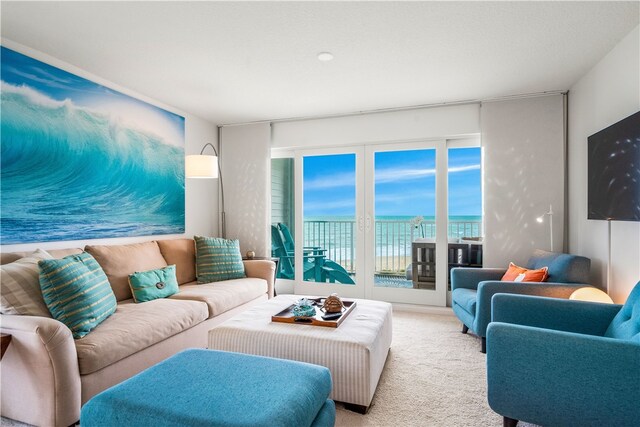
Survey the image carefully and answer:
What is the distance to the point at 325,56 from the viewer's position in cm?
274

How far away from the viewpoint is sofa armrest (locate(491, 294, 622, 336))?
1.92 metres

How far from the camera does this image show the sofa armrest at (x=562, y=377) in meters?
1.42

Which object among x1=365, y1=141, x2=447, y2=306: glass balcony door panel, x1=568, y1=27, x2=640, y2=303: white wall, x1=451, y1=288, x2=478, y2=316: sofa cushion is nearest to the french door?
x1=365, y1=141, x2=447, y2=306: glass balcony door panel

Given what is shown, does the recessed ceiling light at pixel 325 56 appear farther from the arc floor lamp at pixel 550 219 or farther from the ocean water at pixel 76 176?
the arc floor lamp at pixel 550 219

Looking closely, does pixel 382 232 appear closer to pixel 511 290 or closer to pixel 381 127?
pixel 381 127

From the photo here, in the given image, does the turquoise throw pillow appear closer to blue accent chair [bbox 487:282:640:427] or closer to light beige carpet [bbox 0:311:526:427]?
light beige carpet [bbox 0:311:526:427]

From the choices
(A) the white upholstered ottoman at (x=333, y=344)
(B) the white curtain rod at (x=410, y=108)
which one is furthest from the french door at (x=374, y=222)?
(A) the white upholstered ottoman at (x=333, y=344)

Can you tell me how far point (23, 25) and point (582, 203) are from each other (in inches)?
186

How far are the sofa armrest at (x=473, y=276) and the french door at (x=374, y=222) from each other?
0.69m

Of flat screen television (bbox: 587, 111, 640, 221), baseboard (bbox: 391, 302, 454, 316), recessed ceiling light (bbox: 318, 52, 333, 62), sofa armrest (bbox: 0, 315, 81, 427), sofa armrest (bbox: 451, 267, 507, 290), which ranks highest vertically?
recessed ceiling light (bbox: 318, 52, 333, 62)

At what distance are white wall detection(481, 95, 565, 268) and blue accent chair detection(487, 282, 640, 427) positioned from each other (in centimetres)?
200

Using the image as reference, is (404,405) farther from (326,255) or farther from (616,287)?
(326,255)

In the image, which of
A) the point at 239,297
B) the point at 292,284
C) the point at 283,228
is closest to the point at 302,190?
the point at 283,228

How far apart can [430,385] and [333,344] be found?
0.80 metres
